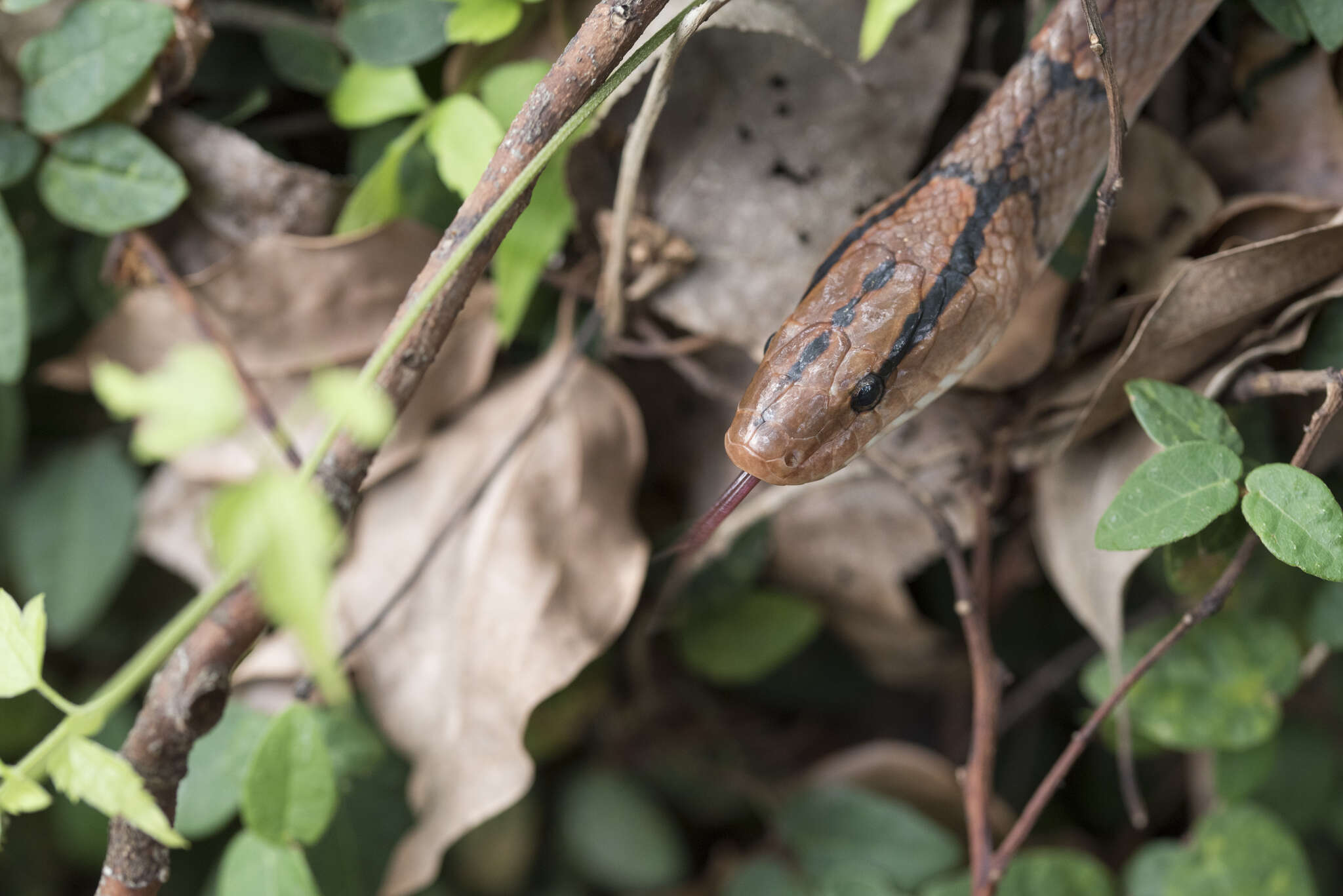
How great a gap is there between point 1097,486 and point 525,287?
78 cm

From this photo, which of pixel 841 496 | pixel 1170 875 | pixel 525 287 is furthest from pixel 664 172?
pixel 1170 875

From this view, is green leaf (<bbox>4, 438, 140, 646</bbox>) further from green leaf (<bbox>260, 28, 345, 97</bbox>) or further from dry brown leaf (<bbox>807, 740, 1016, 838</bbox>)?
dry brown leaf (<bbox>807, 740, 1016, 838</bbox>)

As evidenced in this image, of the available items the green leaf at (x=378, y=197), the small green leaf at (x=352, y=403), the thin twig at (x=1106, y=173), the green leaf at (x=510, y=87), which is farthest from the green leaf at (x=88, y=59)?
the thin twig at (x=1106, y=173)

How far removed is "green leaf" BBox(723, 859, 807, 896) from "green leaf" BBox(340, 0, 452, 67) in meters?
1.36

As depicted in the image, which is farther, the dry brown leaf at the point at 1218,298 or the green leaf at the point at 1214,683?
the green leaf at the point at 1214,683

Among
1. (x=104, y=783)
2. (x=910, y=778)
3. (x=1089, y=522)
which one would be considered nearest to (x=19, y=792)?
(x=104, y=783)

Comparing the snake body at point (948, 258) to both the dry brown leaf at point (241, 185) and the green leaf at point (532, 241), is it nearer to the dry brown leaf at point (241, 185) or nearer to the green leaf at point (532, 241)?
the green leaf at point (532, 241)

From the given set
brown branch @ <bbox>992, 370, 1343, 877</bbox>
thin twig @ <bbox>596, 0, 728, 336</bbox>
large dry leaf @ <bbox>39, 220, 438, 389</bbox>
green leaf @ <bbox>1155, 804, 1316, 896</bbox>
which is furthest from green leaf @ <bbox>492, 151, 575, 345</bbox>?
green leaf @ <bbox>1155, 804, 1316, 896</bbox>

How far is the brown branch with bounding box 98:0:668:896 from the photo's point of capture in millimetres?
924

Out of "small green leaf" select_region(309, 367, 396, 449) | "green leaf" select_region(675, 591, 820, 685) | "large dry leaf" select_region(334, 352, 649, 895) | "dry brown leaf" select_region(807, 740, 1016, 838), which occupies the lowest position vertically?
"dry brown leaf" select_region(807, 740, 1016, 838)

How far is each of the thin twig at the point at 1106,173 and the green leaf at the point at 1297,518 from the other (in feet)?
0.96

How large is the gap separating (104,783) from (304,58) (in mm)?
1006

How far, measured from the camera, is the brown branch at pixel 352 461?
0.92 m

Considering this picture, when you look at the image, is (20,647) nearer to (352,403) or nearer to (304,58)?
(352,403)
